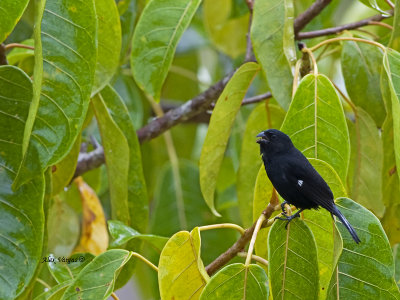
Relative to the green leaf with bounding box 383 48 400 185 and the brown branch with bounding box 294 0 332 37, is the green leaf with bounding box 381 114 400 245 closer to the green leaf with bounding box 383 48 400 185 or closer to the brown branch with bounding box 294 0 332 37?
the green leaf with bounding box 383 48 400 185

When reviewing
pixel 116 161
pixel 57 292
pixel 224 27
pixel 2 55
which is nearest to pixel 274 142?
pixel 116 161

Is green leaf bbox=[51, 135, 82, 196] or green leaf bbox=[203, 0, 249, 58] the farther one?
green leaf bbox=[203, 0, 249, 58]

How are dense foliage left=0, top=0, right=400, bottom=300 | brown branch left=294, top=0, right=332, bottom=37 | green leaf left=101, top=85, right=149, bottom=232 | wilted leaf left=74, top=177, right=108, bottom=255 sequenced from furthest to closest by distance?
wilted leaf left=74, top=177, right=108, bottom=255 → brown branch left=294, top=0, right=332, bottom=37 → green leaf left=101, top=85, right=149, bottom=232 → dense foliage left=0, top=0, right=400, bottom=300

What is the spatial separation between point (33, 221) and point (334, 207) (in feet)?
2.24

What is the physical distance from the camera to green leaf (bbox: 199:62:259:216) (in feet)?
6.55

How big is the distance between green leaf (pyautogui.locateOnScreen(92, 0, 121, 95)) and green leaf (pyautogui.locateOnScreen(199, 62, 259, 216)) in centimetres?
31

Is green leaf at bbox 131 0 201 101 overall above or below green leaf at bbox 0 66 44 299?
above

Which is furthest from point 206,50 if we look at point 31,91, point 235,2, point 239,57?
point 31,91

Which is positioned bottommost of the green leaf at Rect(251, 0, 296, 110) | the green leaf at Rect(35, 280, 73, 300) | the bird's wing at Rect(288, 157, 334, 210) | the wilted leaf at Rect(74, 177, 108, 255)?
the wilted leaf at Rect(74, 177, 108, 255)

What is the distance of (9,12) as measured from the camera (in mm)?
1634

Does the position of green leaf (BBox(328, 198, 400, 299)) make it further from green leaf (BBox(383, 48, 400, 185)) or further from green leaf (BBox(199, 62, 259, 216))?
green leaf (BBox(199, 62, 259, 216))

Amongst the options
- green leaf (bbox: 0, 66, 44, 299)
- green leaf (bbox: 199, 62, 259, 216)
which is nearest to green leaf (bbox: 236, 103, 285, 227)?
green leaf (bbox: 199, 62, 259, 216)

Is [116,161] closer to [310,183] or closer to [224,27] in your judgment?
[310,183]

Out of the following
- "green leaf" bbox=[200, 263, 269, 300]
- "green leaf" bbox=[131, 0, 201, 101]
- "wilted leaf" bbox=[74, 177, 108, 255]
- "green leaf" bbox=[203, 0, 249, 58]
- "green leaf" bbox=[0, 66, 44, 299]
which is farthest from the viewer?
"green leaf" bbox=[203, 0, 249, 58]
